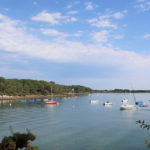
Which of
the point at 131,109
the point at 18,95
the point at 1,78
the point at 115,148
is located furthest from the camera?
the point at 18,95

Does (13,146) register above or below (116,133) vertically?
above

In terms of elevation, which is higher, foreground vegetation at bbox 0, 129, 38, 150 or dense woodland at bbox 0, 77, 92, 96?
dense woodland at bbox 0, 77, 92, 96

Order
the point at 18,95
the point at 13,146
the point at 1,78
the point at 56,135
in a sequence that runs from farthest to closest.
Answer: the point at 18,95 < the point at 1,78 < the point at 56,135 < the point at 13,146

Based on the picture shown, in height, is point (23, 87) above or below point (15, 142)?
above

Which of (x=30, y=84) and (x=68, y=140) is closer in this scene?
(x=68, y=140)

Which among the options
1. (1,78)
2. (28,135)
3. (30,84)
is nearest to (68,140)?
(28,135)

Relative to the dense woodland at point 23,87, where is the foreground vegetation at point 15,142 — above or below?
below

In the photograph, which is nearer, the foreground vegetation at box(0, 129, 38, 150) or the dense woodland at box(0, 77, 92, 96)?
the foreground vegetation at box(0, 129, 38, 150)

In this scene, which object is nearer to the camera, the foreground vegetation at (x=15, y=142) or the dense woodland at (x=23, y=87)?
the foreground vegetation at (x=15, y=142)

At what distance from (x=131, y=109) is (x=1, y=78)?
84.8 metres

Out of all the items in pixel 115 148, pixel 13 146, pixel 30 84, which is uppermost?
pixel 30 84

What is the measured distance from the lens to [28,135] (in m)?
6.68

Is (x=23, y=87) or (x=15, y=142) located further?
(x=23, y=87)

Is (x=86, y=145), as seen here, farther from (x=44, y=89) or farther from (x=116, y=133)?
(x=44, y=89)
